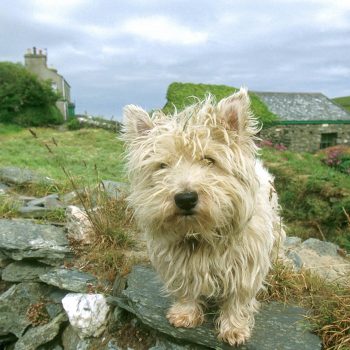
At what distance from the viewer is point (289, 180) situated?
35.3 feet

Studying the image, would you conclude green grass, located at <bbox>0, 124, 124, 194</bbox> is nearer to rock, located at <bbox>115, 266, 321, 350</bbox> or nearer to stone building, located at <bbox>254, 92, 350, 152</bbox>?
rock, located at <bbox>115, 266, 321, 350</bbox>

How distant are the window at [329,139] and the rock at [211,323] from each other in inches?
639

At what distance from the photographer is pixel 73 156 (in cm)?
1230

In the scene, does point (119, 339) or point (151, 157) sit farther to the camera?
point (119, 339)

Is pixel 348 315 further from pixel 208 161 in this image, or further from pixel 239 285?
pixel 208 161

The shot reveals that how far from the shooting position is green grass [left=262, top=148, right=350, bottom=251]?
9.09 meters

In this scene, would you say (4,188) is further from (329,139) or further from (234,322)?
(329,139)

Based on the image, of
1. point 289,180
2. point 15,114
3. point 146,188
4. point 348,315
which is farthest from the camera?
point 15,114

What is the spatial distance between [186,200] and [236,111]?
736 mm

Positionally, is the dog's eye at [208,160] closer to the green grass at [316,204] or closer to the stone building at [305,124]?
the green grass at [316,204]

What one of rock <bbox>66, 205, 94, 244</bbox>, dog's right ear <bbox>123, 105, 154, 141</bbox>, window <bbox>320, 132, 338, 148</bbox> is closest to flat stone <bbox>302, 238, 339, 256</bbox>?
rock <bbox>66, 205, 94, 244</bbox>

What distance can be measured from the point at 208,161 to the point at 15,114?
21276 mm

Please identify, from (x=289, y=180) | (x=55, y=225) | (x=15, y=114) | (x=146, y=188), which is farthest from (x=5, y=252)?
(x=15, y=114)

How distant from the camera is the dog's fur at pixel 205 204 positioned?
9.48 ft
